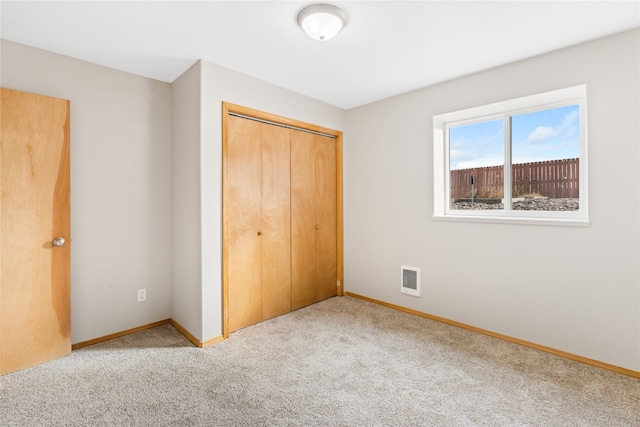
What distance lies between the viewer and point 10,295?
2086 millimetres

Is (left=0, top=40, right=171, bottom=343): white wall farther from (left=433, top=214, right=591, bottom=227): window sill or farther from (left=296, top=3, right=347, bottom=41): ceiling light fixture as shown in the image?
(left=433, top=214, right=591, bottom=227): window sill

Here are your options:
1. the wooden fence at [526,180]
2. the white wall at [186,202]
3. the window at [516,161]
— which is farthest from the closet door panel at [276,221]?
the wooden fence at [526,180]

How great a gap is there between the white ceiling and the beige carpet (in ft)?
7.58

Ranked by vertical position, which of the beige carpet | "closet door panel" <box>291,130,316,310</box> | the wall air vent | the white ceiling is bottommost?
the beige carpet

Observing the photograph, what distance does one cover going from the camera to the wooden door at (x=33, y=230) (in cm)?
207

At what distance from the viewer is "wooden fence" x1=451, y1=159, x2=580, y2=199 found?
98.2 inches

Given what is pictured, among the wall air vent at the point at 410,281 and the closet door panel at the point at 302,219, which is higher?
the closet door panel at the point at 302,219

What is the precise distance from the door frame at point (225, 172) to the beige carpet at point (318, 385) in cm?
43

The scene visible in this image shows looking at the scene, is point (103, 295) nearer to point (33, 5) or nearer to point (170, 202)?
point (170, 202)

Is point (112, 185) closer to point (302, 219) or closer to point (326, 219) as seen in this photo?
point (302, 219)

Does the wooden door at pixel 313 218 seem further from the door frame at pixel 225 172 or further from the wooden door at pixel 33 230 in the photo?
the wooden door at pixel 33 230

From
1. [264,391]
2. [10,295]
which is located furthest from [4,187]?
[264,391]

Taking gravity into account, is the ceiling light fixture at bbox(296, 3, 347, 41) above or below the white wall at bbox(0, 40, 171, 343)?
above

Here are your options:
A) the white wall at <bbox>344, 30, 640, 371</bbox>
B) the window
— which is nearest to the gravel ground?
the window
